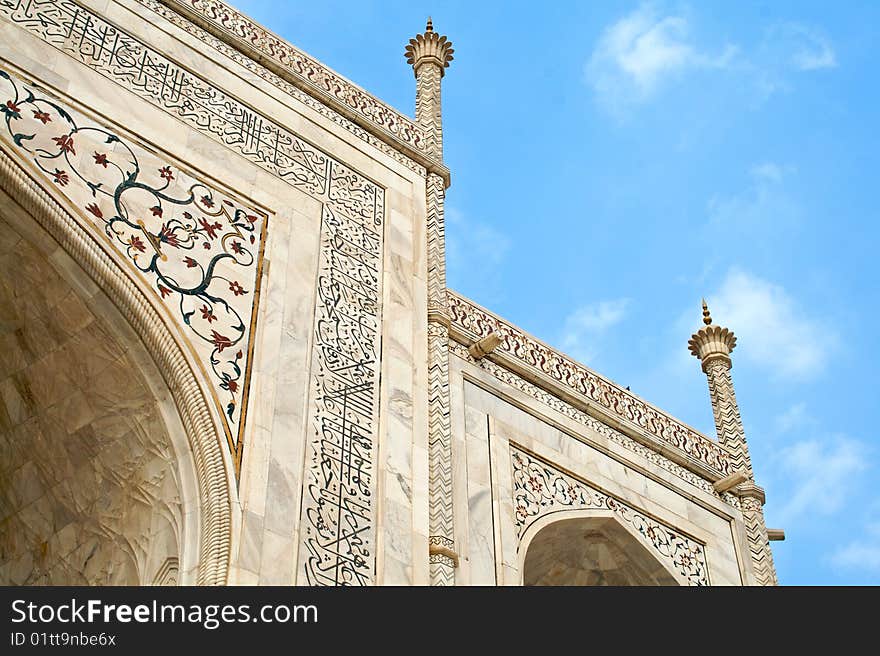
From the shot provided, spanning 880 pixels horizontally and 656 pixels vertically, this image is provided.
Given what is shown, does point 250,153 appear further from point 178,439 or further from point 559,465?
point 559,465

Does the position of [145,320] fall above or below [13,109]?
below

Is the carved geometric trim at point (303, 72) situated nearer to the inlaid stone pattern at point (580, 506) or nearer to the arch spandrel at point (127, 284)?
the arch spandrel at point (127, 284)

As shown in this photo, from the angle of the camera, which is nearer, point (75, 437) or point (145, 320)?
point (145, 320)

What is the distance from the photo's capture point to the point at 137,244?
5926 mm

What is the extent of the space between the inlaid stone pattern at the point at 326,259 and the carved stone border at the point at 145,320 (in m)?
0.45

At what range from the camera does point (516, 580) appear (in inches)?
270

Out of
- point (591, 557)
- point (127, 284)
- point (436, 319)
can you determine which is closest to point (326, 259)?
point (436, 319)

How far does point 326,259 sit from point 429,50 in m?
2.63

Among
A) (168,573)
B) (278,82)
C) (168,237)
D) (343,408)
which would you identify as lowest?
(168,573)

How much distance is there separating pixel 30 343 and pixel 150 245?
696 millimetres

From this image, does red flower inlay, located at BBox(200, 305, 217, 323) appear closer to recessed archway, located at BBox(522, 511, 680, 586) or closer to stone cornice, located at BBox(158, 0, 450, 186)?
stone cornice, located at BBox(158, 0, 450, 186)

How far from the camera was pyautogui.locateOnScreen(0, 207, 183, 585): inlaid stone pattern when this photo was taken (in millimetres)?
5754

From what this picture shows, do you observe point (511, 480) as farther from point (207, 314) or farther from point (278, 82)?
point (278, 82)

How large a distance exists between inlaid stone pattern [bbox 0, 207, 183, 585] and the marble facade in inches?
0.5
